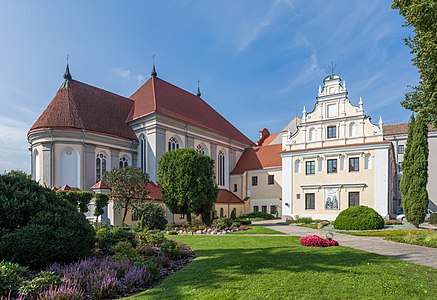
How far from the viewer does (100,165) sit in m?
30.9

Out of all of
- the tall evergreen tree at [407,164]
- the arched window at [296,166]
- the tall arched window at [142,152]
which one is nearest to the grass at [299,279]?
the tall evergreen tree at [407,164]

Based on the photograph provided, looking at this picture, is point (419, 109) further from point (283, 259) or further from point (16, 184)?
point (16, 184)

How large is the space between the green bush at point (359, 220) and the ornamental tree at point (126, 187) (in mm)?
14553

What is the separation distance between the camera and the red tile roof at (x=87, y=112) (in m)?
29.1

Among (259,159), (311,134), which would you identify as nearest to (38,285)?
(311,134)

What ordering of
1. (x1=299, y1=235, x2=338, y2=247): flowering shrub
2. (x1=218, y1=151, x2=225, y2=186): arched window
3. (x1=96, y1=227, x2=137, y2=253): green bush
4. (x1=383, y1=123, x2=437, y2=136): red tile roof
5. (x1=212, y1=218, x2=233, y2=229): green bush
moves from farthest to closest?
(x1=383, y1=123, x2=437, y2=136): red tile roof < (x1=218, y1=151, x2=225, y2=186): arched window < (x1=212, y1=218, x2=233, y2=229): green bush < (x1=299, y1=235, x2=338, y2=247): flowering shrub < (x1=96, y1=227, x2=137, y2=253): green bush

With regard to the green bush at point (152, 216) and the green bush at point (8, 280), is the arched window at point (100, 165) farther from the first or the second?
the green bush at point (8, 280)

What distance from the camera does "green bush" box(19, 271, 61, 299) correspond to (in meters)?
5.50

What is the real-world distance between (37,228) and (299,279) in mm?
6199

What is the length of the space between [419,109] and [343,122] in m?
14.6

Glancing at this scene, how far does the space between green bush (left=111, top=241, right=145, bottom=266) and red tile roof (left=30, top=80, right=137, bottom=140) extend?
23.1 m

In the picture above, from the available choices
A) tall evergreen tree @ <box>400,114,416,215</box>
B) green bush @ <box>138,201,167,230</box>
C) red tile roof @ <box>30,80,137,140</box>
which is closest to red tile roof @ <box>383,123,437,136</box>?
tall evergreen tree @ <box>400,114,416,215</box>

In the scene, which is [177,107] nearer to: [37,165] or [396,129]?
[37,165]

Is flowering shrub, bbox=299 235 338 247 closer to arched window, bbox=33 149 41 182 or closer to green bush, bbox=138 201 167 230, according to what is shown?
green bush, bbox=138 201 167 230
